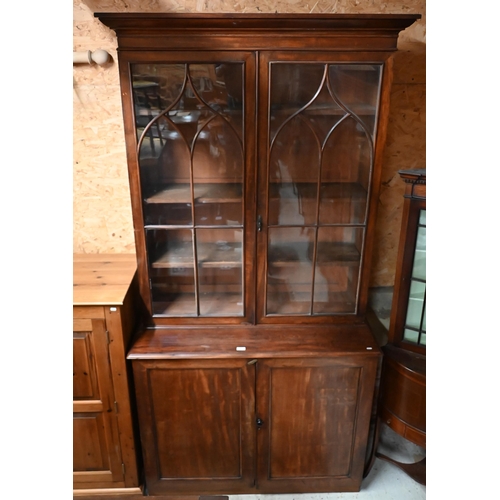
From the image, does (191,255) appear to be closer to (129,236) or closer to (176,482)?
(129,236)

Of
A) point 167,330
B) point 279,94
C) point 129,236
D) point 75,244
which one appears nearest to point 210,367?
point 167,330

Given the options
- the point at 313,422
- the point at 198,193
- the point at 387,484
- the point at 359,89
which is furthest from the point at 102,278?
the point at 387,484

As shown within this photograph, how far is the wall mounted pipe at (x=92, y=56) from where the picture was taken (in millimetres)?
1607

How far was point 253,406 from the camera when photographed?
165 centimetres

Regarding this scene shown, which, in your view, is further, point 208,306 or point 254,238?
point 208,306

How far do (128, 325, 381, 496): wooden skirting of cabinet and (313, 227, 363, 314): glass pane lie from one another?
11cm

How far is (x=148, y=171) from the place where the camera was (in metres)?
1.53

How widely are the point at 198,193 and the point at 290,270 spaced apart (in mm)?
483

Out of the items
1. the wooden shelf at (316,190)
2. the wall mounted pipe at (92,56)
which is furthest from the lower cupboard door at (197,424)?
the wall mounted pipe at (92,56)

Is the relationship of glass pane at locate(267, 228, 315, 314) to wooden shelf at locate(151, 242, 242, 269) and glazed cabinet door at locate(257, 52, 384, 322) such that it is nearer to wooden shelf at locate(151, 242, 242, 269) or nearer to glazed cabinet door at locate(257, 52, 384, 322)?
glazed cabinet door at locate(257, 52, 384, 322)

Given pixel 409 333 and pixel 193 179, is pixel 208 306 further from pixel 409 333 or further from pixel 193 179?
pixel 409 333

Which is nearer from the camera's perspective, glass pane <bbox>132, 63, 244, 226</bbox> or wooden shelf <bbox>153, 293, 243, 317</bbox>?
glass pane <bbox>132, 63, 244, 226</bbox>

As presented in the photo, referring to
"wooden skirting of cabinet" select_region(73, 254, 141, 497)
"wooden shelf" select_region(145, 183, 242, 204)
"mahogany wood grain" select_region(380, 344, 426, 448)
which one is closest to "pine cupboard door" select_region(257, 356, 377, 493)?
"mahogany wood grain" select_region(380, 344, 426, 448)

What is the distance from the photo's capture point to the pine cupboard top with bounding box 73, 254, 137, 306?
1.50 metres
